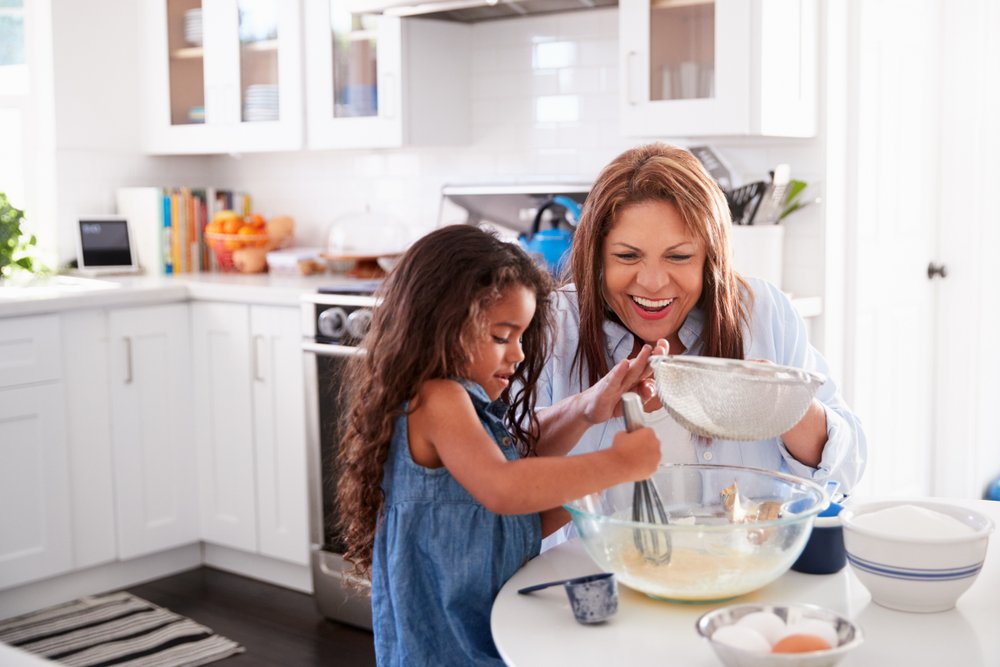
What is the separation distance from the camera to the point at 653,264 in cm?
153

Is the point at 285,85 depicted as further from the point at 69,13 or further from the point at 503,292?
the point at 503,292

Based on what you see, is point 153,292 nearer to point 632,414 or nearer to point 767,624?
point 632,414

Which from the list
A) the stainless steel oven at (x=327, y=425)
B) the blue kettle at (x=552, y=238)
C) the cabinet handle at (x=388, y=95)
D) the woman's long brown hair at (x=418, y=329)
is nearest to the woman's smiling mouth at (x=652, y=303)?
the woman's long brown hair at (x=418, y=329)

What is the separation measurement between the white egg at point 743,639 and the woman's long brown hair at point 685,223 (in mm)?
772

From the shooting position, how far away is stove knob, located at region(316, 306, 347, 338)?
9.17ft

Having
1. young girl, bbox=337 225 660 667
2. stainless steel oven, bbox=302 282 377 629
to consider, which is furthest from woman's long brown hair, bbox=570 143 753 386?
stainless steel oven, bbox=302 282 377 629

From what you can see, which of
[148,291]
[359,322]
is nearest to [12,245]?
[148,291]

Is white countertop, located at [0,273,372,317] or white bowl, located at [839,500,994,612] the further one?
white countertop, located at [0,273,372,317]

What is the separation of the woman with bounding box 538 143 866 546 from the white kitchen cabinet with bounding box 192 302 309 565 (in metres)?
1.56

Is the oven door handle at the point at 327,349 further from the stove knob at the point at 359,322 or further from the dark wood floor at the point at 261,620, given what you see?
the dark wood floor at the point at 261,620

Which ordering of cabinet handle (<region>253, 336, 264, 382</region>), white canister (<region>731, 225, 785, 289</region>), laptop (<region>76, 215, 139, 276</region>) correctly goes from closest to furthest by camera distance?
white canister (<region>731, 225, 785, 289</region>) < cabinet handle (<region>253, 336, 264, 382</region>) < laptop (<region>76, 215, 139, 276</region>)

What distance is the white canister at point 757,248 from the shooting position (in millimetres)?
2600

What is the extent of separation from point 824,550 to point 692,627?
0.76 ft

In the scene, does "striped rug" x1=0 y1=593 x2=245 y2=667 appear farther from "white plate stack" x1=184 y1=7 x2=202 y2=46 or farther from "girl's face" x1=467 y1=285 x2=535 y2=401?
"white plate stack" x1=184 y1=7 x2=202 y2=46
